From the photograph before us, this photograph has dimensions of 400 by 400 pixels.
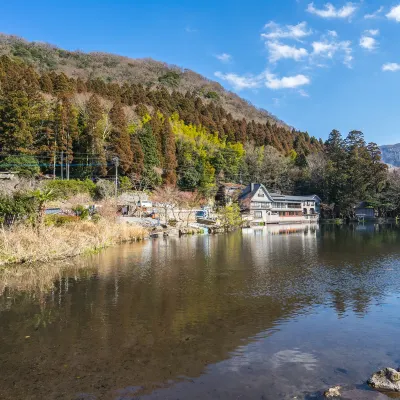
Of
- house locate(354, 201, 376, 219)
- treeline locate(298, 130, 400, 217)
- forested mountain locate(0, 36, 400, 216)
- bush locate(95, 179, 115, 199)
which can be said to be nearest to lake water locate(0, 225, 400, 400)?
bush locate(95, 179, 115, 199)

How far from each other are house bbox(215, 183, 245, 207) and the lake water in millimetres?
30410

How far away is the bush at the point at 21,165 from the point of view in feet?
92.3

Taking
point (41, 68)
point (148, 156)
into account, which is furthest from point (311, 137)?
point (41, 68)

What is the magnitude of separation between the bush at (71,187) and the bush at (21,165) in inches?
96.8

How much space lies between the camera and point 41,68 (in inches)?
2147

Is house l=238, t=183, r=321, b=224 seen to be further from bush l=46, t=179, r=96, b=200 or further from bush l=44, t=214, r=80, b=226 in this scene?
bush l=44, t=214, r=80, b=226

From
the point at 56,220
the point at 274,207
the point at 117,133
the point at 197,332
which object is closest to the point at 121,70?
the point at 117,133

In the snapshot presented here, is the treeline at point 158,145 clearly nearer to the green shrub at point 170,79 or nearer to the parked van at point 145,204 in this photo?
the parked van at point 145,204

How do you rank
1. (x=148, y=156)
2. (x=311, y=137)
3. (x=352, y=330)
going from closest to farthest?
(x=352, y=330)
(x=148, y=156)
(x=311, y=137)

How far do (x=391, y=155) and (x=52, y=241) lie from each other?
163m

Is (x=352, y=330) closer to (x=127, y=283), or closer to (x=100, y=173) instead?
(x=127, y=283)

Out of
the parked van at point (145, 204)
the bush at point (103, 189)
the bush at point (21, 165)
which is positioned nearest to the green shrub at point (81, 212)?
the bush at point (103, 189)

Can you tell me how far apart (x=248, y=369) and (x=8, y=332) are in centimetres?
495

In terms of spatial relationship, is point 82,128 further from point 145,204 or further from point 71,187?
point 145,204
